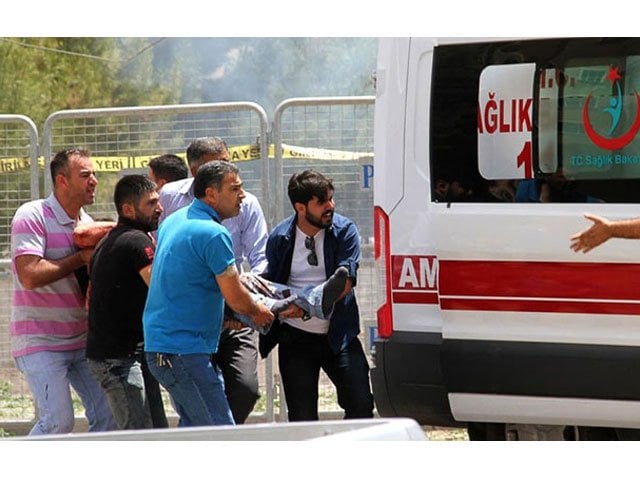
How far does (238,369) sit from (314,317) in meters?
0.54

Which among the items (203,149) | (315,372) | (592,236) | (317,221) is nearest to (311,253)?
(317,221)

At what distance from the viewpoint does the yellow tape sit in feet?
28.1

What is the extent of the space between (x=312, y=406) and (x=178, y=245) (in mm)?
1388

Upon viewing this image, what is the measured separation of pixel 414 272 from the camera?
6.20 metres

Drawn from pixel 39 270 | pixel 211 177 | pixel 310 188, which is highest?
pixel 211 177

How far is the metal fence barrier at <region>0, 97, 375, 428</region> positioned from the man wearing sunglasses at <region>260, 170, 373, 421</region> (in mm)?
1356

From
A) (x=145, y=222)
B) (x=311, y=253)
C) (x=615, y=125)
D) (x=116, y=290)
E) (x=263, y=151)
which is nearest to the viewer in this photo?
(x=615, y=125)

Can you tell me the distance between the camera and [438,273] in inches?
241

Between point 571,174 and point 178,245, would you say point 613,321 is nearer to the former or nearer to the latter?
point 571,174

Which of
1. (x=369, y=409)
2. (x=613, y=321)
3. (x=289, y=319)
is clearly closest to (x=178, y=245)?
(x=289, y=319)

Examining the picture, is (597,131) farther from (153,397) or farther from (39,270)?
(39,270)

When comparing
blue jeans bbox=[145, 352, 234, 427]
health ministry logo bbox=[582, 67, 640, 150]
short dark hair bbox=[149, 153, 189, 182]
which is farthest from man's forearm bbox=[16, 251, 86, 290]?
health ministry logo bbox=[582, 67, 640, 150]

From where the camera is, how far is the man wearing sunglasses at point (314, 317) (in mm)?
6883

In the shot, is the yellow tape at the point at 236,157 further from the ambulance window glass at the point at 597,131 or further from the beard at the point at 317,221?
the ambulance window glass at the point at 597,131
